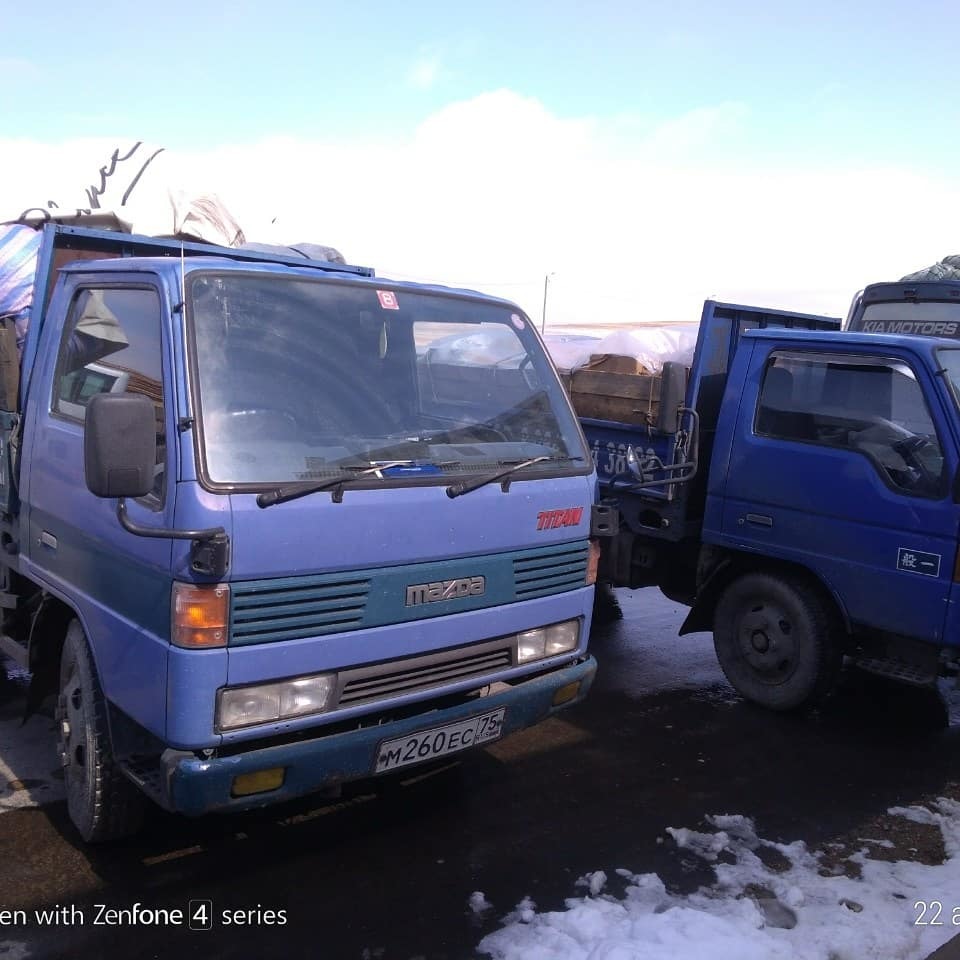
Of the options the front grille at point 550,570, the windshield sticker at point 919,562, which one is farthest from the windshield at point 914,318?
the front grille at point 550,570

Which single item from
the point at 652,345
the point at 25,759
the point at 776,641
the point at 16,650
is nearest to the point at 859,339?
the point at 652,345

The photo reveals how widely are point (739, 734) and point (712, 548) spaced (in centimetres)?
111

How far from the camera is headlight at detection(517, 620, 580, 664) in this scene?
3590mm

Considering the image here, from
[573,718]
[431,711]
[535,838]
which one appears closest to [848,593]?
[573,718]

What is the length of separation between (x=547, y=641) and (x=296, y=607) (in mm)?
1172

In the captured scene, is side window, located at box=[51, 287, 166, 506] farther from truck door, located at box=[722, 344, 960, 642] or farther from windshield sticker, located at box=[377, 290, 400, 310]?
truck door, located at box=[722, 344, 960, 642]

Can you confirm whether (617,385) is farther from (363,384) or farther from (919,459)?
(363,384)

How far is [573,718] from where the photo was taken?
16.6 feet

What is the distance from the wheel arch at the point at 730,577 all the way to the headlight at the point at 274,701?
307 centimetres

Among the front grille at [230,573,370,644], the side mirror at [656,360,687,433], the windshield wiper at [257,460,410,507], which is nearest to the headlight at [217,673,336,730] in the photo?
the front grille at [230,573,370,644]

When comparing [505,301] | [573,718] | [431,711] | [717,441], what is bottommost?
[573,718]

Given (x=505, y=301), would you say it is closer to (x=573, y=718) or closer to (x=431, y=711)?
(x=431, y=711)

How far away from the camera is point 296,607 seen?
291cm

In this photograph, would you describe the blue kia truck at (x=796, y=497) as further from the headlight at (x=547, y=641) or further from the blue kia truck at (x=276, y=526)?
the blue kia truck at (x=276, y=526)
